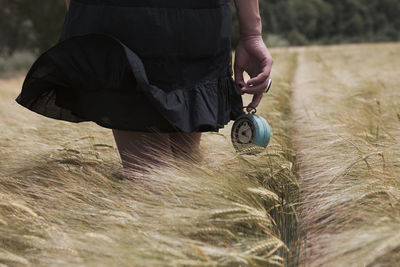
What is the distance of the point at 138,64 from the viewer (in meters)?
1.27

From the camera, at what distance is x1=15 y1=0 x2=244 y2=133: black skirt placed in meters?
1.32

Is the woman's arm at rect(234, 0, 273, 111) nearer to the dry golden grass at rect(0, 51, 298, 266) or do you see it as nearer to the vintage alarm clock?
the vintage alarm clock

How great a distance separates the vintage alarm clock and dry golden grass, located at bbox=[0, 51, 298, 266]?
0.17 feet

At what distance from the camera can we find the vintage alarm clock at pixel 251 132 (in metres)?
1.49

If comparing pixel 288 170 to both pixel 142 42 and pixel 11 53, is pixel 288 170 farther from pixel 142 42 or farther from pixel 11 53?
pixel 11 53

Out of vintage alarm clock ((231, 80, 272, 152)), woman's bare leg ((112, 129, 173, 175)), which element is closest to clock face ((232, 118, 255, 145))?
vintage alarm clock ((231, 80, 272, 152))

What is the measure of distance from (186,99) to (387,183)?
57 centimetres

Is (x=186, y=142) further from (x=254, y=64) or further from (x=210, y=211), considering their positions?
(x=210, y=211)

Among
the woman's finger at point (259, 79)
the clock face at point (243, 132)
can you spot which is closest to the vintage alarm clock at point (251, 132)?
the clock face at point (243, 132)

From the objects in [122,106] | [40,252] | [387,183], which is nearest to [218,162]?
[122,106]

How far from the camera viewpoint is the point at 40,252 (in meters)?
1.00

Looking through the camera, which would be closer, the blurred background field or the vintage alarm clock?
the blurred background field

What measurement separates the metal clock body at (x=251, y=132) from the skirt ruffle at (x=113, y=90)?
0.38 ft

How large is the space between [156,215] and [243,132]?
58 cm
